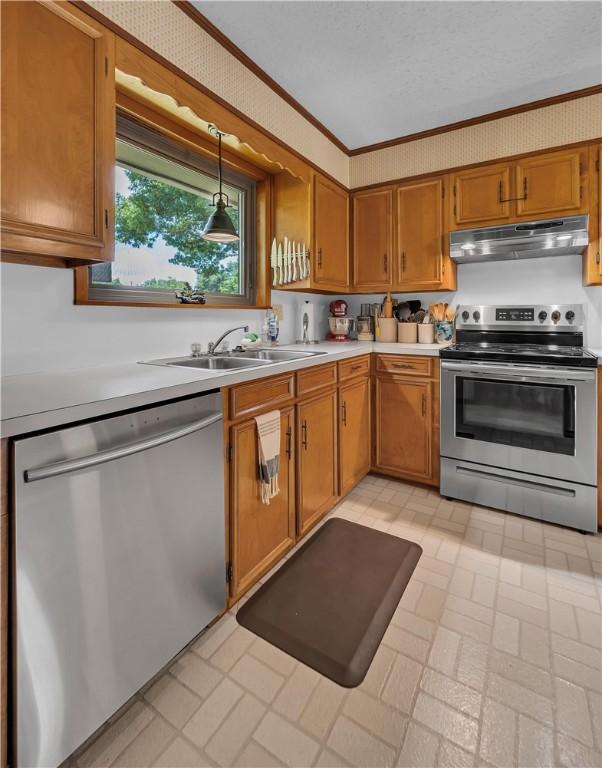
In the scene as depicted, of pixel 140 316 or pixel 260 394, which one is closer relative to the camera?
pixel 260 394

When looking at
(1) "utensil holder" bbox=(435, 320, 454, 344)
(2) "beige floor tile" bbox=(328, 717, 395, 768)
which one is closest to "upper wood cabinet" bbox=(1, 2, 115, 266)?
(2) "beige floor tile" bbox=(328, 717, 395, 768)

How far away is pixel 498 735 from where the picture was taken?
1.09m

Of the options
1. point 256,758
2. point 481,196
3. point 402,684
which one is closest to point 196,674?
point 256,758

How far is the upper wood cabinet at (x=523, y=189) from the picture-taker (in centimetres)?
237

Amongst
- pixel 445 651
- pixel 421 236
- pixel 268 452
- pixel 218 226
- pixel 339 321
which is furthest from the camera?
pixel 339 321

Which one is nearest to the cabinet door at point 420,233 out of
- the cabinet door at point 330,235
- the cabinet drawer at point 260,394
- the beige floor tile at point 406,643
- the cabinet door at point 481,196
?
the cabinet door at point 481,196

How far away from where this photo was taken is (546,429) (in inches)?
87.0

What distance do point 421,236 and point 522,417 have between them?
150cm

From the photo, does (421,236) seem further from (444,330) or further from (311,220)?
(311,220)

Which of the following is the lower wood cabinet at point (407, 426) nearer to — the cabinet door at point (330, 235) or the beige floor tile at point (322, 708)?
the cabinet door at point (330, 235)

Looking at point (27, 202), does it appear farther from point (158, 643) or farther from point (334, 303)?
point (334, 303)

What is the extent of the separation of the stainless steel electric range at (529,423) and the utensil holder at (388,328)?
2.44 feet

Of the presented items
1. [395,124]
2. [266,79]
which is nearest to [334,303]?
[395,124]

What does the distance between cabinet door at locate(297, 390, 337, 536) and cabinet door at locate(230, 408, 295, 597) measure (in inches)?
3.3
